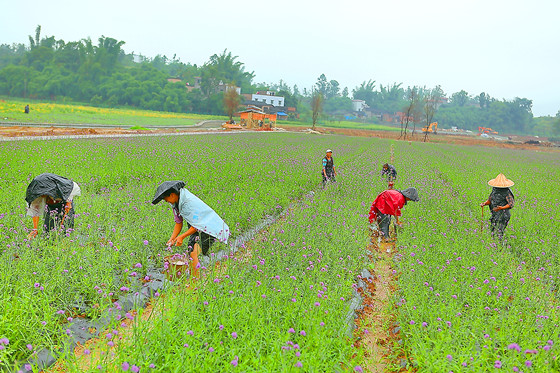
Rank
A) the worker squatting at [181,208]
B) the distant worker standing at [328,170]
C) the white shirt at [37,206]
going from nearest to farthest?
1. the worker squatting at [181,208]
2. the white shirt at [37,206]
3. the distant worker standing at [328,170]

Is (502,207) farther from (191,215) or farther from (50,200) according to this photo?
(50,200)

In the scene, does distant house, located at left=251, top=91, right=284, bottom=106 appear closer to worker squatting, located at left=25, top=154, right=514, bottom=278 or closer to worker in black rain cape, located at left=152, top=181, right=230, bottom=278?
worker squatting, located at left=25, top=154, right=514, bottom=278

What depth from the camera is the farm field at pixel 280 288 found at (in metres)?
3.22

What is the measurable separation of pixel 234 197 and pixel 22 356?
226 inches

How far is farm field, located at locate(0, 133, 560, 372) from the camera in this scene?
3.22 m

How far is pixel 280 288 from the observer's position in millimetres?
4277

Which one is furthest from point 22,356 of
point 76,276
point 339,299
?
point 339,299

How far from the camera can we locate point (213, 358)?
10.1ft

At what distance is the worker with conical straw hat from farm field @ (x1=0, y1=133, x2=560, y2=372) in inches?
12.8

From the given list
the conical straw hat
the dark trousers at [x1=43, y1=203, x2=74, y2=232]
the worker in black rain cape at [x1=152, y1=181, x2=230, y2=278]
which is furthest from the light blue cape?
the conical straw hat

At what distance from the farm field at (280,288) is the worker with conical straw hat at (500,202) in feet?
1.06

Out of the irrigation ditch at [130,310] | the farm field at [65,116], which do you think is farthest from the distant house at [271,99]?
the irrigation ditch at [130,310]

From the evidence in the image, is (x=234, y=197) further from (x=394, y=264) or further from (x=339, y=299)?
(x=339, y=299)

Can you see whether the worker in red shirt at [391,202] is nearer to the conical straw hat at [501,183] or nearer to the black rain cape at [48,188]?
the conical straw hat at [501,183]
